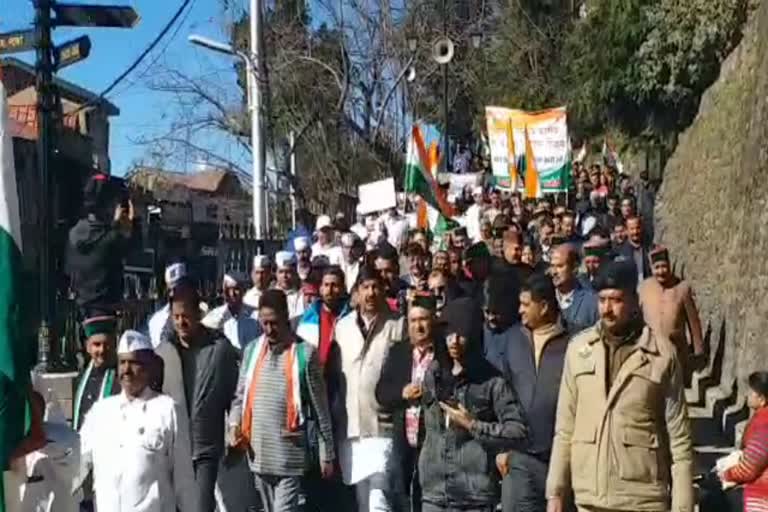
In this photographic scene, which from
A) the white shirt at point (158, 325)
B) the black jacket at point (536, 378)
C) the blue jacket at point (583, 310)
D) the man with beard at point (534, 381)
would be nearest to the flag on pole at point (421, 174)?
the white shirt at point (158, 325)

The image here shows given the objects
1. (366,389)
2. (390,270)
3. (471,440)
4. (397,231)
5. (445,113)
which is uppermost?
(445,113)

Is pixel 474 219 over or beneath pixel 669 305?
over

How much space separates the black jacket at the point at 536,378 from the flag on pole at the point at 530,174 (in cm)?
1665

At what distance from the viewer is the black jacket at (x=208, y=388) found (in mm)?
8516

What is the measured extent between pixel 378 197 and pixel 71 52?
1329 centimetres

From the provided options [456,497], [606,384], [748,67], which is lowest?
[456,497]

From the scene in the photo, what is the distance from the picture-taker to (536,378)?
7.65 metres

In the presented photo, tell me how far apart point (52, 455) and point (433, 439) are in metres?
2.29

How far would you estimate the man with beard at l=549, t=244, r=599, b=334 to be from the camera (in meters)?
9.19

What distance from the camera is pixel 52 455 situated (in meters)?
5.90

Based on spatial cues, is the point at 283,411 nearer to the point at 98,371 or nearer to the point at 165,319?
the point at 98,371

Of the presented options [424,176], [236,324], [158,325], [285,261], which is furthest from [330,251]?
[158,325]

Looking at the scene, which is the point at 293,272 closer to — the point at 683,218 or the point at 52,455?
the point at 52,455

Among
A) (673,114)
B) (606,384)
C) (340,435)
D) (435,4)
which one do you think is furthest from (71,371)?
(435,4)
